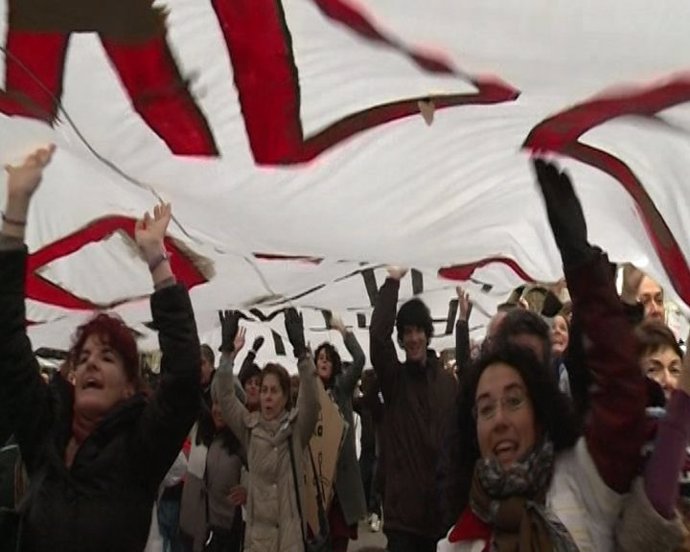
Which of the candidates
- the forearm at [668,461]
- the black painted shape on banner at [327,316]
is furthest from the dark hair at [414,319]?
the black painted shape on banner at [327,316]

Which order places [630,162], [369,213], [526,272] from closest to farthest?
[630,162]
[369,213]
[526,272]

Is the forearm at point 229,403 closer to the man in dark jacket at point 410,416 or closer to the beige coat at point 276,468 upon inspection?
the beige coat at point 276,468

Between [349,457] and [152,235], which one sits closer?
[152,235]

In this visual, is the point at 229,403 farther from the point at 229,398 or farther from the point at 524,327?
the point at 524,327

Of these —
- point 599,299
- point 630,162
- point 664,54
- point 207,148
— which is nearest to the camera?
point 599,299

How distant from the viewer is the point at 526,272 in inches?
172

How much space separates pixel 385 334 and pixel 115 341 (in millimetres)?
1688

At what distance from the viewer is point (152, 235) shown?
2.50 m

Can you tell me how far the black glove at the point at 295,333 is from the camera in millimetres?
4723

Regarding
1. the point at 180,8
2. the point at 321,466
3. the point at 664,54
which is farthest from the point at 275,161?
the point at 321,466

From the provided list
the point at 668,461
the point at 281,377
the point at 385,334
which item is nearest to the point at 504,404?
the point at 668,461

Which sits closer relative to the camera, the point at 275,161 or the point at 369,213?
the point at 275,161

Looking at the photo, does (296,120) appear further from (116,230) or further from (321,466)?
(321,466)

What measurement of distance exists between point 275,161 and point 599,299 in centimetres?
133
